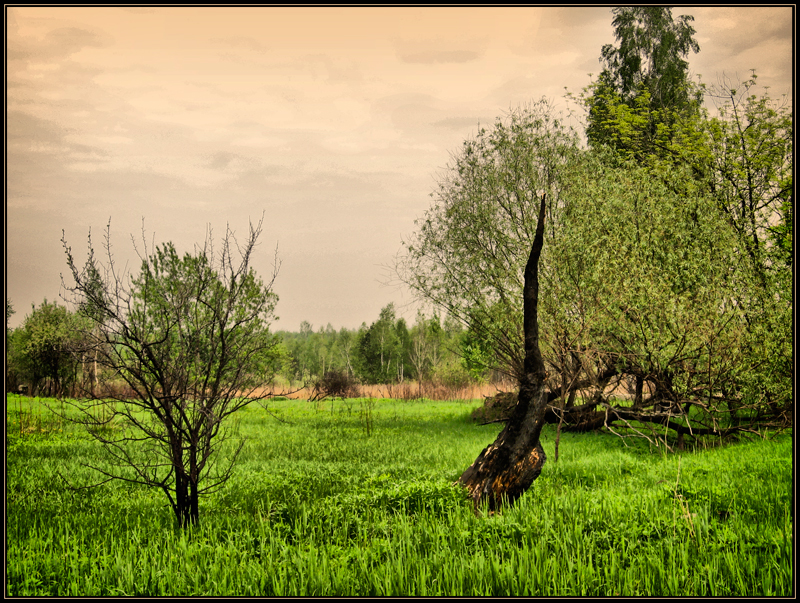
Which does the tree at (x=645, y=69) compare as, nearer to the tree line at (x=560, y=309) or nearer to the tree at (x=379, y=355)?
the tree line at (x=560, y=309)

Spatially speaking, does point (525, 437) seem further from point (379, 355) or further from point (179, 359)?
point (379, 355)

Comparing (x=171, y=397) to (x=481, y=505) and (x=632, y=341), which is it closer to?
(x=481, y=505)

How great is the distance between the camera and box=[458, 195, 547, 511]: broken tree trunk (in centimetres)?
718

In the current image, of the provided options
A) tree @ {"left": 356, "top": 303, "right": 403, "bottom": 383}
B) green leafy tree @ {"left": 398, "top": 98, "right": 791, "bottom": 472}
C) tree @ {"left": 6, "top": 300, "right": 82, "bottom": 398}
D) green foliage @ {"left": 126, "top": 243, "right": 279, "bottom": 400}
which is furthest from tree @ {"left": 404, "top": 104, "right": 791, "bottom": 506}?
tree @ {"left": 356, "top": 303, "right": 403, "bottom": 383}

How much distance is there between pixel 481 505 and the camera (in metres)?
7.16

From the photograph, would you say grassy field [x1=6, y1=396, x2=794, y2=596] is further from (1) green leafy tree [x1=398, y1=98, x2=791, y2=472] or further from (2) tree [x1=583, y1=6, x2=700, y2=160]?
(2) tree [x1=583, y1=6, x2=700, y2=160]

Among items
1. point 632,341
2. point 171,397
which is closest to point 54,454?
point 171,397

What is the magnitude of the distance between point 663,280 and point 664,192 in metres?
3.51

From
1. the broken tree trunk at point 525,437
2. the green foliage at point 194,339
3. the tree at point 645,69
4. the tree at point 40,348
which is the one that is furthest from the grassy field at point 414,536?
the tree at point 40,348

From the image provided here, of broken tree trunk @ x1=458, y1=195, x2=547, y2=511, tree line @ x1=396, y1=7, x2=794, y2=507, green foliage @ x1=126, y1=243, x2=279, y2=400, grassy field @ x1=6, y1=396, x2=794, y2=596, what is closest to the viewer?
grassy field @ x1=6, y1=396, x2=794, y2=596

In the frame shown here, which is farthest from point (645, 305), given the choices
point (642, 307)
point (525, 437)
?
point (525, 437)

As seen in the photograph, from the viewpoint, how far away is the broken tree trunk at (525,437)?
718 centimetres

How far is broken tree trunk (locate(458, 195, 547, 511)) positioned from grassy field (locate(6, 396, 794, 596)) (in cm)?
31

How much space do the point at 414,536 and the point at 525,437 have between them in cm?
225
